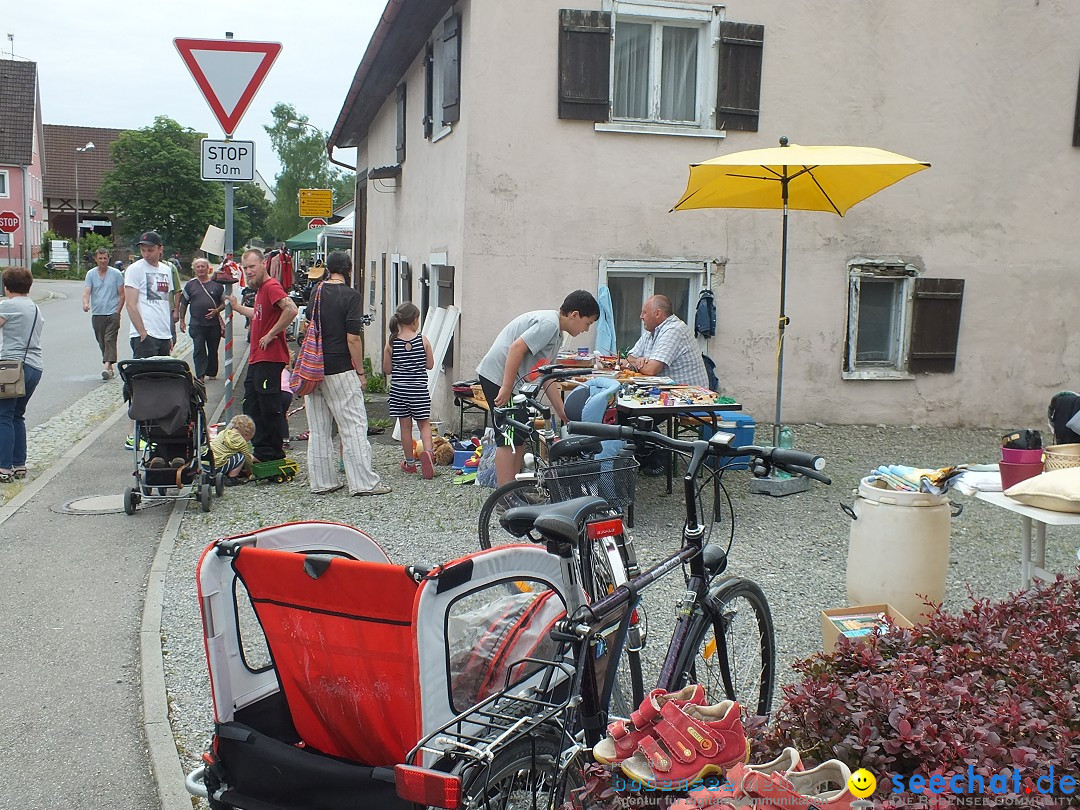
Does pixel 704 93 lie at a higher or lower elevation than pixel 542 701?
higher

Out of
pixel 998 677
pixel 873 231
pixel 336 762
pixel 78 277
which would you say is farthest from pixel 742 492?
pixel 78 277

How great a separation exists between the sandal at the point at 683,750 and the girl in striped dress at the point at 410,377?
6.91 metres

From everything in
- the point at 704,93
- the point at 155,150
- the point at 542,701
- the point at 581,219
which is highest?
the point at 155,150

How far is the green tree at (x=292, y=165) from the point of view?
2611 inches

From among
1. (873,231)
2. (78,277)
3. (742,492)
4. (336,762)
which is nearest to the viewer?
(336,762)

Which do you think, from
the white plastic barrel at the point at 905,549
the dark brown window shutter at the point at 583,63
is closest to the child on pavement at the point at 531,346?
the white plastic barrel at the point at 905,549

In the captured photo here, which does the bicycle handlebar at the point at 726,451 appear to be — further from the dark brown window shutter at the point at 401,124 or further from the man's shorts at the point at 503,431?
the dark brown window shutter at the point at 401,124

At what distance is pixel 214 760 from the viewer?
9.48 feet

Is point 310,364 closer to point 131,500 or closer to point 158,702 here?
point 131,500

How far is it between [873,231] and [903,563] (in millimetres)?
7105

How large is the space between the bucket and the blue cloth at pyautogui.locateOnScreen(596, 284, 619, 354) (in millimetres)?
5541

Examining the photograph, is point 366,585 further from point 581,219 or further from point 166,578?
point 581,219

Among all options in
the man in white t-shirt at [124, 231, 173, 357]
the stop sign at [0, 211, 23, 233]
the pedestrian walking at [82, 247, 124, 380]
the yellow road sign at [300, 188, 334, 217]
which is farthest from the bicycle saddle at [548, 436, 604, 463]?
the stop sign at [0, 211, 23, 233]

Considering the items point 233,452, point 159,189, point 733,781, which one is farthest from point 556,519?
point 159,189
